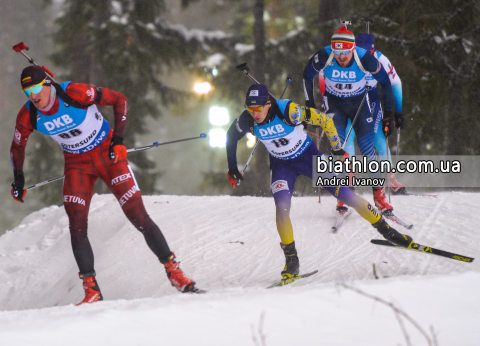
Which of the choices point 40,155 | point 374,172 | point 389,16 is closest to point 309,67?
point 374,172

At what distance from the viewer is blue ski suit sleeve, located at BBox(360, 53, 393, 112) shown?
529 centimetres

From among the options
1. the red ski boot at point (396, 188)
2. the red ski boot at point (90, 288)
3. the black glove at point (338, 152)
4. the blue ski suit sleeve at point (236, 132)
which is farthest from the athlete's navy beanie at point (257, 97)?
the red ski boot at point (396, 188)

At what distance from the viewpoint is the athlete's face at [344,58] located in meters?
5.20

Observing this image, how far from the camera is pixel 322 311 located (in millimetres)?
2635

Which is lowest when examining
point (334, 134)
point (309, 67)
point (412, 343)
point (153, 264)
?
point (153, 264)

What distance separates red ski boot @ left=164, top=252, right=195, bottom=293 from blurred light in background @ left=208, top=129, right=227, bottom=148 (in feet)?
16.7

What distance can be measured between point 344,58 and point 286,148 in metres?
1.53

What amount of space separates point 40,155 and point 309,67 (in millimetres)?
12241

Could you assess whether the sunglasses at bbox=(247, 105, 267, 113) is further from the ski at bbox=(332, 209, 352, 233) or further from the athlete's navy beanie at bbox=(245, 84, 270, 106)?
the ski at bbox=(332, 209, 352, 233)

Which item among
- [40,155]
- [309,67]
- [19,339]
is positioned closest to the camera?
[19,339]

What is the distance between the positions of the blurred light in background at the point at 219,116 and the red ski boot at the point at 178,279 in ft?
19.7

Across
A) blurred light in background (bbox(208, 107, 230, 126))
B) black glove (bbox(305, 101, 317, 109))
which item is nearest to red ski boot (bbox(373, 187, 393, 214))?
black glove (bbox(305, 101, 317, 109))

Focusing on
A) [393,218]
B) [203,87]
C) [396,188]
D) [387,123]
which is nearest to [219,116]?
[203,87]

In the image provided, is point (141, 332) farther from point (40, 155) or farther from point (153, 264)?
point (40, 155)
